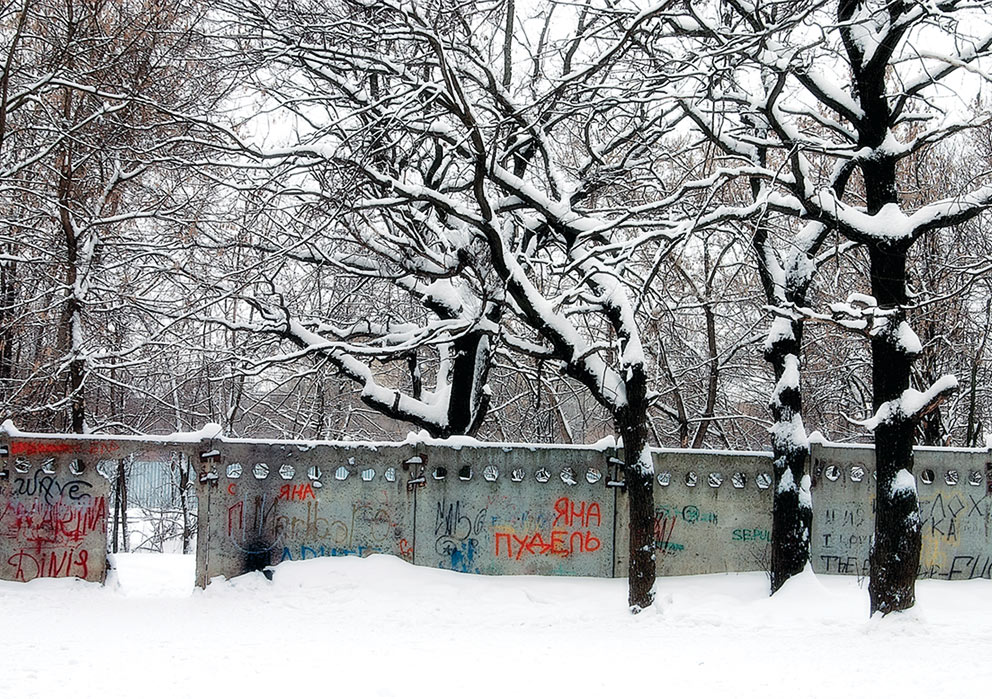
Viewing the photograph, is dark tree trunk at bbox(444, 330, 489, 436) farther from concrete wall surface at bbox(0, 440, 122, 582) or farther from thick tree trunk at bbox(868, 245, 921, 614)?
thick tree trunk at bbox(868, 245, 921, 614)

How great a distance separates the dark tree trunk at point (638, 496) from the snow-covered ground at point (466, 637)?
33cm

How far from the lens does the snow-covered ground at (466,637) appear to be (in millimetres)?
7375

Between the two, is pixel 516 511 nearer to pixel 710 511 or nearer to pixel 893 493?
pixel 710 511

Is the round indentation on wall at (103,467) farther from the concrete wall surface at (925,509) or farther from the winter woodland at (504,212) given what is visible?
the concrete wall surface at (925,509)

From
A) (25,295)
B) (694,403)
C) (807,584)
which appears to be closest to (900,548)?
(807,584)

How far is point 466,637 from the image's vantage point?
9359 mm

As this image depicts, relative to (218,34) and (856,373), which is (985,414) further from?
(218,34)

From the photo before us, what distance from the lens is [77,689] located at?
689 cm

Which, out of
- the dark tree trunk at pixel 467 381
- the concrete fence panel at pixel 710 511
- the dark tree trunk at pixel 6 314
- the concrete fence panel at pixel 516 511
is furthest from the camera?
the dark tree trunk at pixel 6 314

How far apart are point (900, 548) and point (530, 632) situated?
3.73 metres

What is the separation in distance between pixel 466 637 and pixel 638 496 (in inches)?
96.6

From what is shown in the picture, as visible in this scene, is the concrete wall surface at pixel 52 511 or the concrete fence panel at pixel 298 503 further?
the concrete fence panel at pixel 298 503

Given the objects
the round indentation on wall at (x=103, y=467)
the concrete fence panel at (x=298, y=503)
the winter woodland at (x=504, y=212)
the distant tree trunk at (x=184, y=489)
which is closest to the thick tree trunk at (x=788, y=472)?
the winter woodland at (x=504, y=212)

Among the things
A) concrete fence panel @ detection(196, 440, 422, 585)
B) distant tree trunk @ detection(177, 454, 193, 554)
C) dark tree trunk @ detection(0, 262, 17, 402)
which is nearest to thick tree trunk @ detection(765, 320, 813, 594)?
concrete fence panel @ detection(196, 440, 422, 585)
